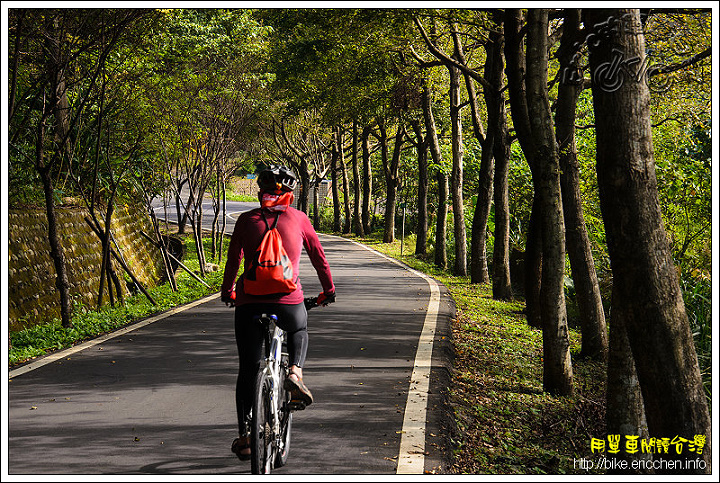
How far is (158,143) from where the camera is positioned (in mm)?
19516

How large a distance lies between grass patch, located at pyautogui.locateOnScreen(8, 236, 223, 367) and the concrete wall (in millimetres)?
407

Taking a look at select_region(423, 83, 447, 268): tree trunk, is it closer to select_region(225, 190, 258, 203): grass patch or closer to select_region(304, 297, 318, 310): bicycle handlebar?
select_region(304, 297, 318, 310): bicycle handlebar

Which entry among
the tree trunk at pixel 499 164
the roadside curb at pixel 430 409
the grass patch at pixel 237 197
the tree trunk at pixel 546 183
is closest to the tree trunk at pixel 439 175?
the tree trunk at pixel 499 164

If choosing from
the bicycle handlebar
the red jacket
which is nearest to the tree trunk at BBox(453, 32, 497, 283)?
the bicycle handlebar

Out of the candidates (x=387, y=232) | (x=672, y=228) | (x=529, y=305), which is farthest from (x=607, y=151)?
(x=387, y=232)

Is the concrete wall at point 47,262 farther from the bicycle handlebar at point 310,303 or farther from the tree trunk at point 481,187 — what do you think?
the tree trunk at point 481,187

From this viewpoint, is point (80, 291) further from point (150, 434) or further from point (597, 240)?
point (597, 240)

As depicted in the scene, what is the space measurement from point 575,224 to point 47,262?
27.9 ft

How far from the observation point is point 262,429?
4770mm

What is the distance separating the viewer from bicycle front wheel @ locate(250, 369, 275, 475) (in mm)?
4645

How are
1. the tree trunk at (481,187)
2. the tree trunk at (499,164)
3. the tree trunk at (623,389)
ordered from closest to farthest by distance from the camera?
the tree trunk at (623,389) → the tree trunk at (499,164) → the tree trunk at (481,187)

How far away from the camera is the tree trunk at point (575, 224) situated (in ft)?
33.0

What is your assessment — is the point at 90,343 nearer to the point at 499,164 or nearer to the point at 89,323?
the point at 89,323

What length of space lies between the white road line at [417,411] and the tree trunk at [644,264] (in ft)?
5.36
